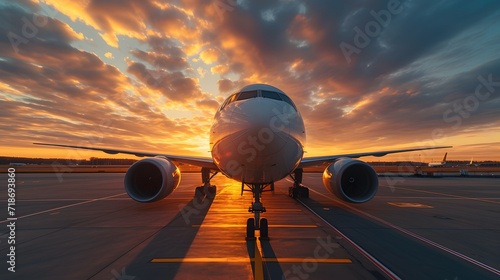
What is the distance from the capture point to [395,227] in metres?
7.25

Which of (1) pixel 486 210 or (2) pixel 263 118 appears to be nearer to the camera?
(2) pixel 263 118

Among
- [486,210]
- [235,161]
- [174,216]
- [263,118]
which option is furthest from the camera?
[486,210]

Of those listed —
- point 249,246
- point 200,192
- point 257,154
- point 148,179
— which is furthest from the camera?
point 200,192

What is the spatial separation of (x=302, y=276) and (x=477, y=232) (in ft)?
20.4

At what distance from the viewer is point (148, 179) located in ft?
35.4

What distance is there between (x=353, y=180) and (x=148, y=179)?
29.2 feet

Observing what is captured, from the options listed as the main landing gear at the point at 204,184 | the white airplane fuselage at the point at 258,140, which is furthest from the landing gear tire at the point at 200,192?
the white airplane fuselage at the point at 258,140

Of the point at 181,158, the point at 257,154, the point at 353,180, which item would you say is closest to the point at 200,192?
the point at 181,158

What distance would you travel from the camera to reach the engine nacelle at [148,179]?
913 cm

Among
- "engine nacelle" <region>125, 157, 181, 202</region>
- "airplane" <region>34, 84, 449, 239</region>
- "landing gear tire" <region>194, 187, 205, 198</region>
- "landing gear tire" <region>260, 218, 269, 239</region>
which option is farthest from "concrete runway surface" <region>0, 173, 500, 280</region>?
"landing gear tire" <region>194, 187, 205, 198</region>

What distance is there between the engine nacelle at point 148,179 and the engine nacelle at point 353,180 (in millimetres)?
6242

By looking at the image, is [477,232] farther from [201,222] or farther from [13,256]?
[13,256]

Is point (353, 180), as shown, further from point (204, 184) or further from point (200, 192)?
point (200, 192)

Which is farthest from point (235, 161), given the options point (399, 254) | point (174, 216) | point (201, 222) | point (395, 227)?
point (395, 227)
